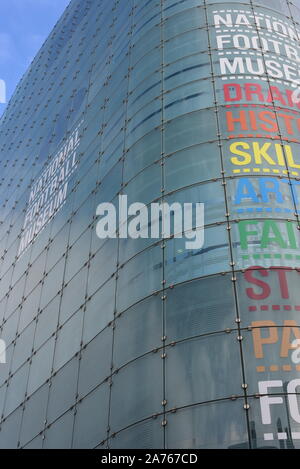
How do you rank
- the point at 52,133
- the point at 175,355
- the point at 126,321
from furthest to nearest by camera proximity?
1. the point at 52,133
2. the point at 126,321
3. the point at 175,355

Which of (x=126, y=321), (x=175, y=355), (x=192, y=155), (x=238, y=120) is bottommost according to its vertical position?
(x=175, y=355)

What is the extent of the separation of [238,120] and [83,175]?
744 centimetres

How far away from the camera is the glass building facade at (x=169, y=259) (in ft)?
44.8

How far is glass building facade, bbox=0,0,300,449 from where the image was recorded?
44.8 feet

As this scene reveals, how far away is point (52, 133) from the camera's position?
31.6 m

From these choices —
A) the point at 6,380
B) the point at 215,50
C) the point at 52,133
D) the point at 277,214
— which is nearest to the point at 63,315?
the point at 6,380

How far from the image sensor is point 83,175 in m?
23.8

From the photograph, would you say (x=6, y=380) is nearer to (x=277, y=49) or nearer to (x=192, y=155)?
(x=192, y=155)

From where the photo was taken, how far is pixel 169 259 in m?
16.2
